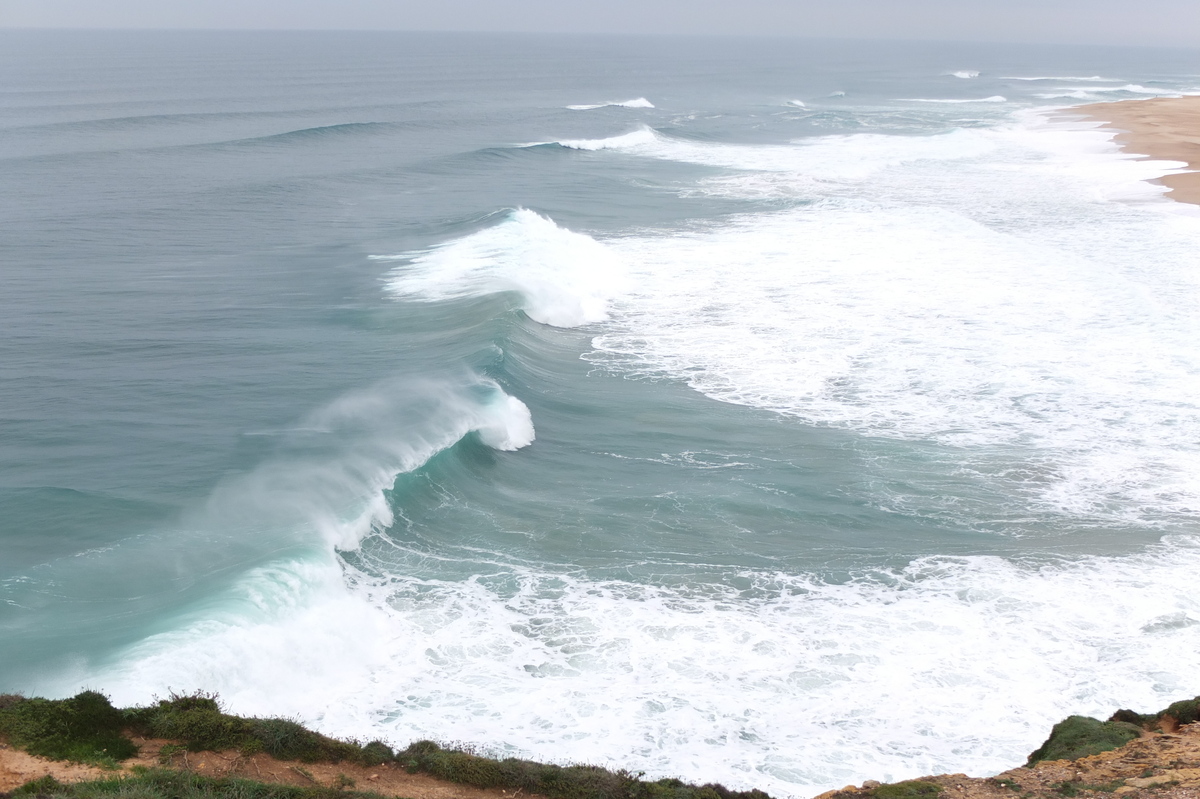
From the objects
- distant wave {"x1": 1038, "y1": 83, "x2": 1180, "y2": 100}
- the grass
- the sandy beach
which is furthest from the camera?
distant wave {"x1": 1038, "y1": 83, "x2": 1180, "y2": 100}

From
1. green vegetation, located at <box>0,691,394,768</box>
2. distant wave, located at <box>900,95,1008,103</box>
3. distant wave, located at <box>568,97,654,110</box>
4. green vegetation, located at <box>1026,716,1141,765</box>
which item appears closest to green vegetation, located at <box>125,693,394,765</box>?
green vegetation, located at <box>0,691,394,768</box>

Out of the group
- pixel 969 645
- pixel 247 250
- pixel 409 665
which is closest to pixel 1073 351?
pixel 969 645

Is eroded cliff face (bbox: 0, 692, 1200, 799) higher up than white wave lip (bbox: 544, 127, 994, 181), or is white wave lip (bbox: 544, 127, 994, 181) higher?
white wave lip (bbox: 544, 127, 994, 181)

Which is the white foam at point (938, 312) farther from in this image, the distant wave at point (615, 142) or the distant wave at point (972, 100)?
the distant wave at point (972, 100)

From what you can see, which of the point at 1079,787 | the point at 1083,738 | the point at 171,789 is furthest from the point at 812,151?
the point at 171,789

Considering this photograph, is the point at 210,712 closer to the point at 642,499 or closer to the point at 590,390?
the point at 642,499

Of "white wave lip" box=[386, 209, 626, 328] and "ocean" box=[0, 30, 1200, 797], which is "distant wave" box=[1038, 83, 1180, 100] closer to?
"ocean" box=[0, 30, 1200, 797]

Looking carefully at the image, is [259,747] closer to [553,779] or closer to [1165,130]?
[553,779]

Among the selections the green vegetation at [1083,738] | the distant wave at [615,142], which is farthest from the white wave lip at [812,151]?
the green vegetation at [1083,738]
